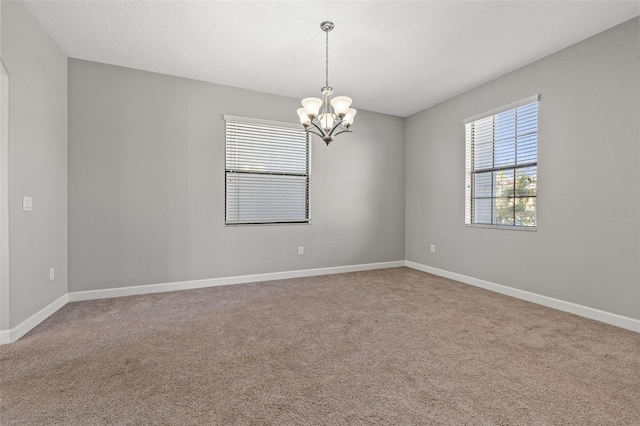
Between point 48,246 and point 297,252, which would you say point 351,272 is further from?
point 48,246

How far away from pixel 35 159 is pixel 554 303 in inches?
206

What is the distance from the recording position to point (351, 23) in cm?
265

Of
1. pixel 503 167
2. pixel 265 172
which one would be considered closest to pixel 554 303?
pixel 503 167

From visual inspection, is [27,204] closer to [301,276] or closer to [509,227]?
[301,276]

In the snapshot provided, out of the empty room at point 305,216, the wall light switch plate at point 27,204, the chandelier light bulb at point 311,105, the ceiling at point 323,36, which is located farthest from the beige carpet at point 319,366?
the ceiling at point 323,36

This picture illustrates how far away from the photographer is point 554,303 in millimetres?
3113

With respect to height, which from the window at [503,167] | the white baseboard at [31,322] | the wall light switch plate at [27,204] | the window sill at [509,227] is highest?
the window at [503,167]

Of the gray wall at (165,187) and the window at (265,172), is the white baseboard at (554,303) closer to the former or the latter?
the gray wall at (165,187)

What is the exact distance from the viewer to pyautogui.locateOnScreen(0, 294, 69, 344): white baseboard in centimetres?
225

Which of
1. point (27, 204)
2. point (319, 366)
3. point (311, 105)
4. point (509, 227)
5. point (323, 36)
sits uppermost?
point (323, 36)

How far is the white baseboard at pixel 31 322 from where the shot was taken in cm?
225

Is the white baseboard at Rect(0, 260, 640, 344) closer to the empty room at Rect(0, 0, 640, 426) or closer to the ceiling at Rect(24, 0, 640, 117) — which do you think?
the empty room at Rect(0, 0, 640, 426)

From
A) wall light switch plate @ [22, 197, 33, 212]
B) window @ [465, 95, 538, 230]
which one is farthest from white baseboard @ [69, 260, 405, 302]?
window @ [465, 95, 538, 230]

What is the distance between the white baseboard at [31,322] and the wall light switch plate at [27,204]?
A: 925 mm
